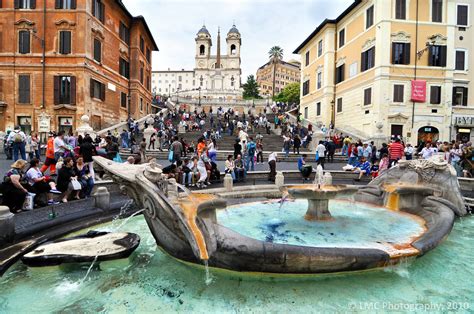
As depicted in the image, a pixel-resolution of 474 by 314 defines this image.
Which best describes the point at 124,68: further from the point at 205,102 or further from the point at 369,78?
the point at 205,102

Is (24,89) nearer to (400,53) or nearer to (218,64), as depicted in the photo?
(400,53)

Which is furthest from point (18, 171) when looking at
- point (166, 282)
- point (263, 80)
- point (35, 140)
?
point (263, 80)

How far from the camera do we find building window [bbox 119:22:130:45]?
33.6m

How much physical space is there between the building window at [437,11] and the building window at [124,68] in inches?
1135

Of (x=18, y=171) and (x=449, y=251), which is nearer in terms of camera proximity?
(x=449, y=251)

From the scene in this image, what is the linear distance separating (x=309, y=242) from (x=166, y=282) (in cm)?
247

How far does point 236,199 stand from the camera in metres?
9.93

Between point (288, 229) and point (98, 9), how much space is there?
29.5 metres

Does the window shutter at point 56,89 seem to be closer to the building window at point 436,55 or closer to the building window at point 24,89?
the building window at point 24,89

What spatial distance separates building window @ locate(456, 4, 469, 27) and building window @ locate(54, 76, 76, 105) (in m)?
32.5

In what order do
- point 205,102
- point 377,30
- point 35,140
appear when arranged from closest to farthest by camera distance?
point 35,140 < point 377,30 < point 205,102

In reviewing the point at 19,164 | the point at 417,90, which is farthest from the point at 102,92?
the point at 417,90

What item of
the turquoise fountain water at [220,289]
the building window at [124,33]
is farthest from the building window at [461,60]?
the building window at [124,33]

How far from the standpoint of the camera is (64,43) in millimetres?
26344
